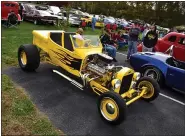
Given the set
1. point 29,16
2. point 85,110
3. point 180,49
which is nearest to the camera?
point 85,110

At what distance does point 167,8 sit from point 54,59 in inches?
1634

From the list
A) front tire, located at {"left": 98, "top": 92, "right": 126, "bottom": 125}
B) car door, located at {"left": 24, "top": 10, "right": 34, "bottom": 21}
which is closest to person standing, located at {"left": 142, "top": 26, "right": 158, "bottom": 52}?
front tire, located at {"left": 98, "top": 92, "right": 126, "bottom": 125}

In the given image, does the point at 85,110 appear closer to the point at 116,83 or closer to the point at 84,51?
the point at 116,83

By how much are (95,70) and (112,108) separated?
4.51 ft

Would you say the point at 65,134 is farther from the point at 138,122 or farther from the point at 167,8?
the point at 167,8

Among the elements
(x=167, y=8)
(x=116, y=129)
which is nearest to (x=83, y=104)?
(x=116, y=129)

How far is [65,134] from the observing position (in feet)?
14.5

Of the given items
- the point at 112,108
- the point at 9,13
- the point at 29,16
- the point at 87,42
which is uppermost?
the point at 9,13

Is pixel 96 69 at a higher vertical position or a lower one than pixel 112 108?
higher

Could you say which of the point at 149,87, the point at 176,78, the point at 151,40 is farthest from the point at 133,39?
the point at 149,87

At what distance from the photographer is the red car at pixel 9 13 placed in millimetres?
15445

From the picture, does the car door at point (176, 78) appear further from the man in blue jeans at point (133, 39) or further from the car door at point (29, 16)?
the car door at point (29, 16)

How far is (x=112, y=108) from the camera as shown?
492 cm

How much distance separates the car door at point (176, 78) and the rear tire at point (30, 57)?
3819mm
